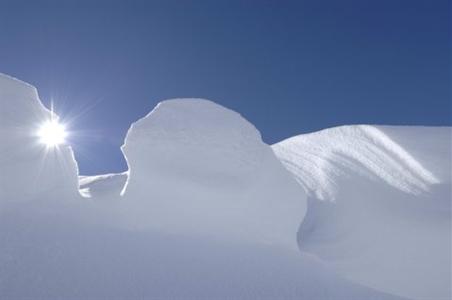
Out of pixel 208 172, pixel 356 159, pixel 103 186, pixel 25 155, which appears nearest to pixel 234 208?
pixel 208 172

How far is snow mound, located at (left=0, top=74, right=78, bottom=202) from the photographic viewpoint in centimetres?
770

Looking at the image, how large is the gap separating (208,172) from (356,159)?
2.55 metres

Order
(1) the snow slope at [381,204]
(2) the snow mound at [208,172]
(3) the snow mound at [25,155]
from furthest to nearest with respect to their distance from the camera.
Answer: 1. (2) the snow mound at [208,172]
2. (3) the snow mound at [25,155]
3. (1) the snow slope at [381,204]

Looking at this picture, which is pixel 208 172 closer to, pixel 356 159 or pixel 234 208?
pixel 234 208

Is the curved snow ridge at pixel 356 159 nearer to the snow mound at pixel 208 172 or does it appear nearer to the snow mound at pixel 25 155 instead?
→ the snow mound at pixel 208 172

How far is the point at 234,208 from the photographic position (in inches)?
312

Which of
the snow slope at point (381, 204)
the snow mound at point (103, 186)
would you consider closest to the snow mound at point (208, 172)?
the snow mound at point (103, 186)

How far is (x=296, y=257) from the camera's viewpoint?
7391 millimetres

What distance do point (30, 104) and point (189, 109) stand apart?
2.62 metres

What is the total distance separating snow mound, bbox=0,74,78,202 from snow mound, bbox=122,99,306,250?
1017 millimetres

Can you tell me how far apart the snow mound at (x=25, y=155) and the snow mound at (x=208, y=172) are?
102 centimetres

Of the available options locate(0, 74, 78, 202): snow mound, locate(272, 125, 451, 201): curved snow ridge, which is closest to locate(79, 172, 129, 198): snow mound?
locate(0, 74, 78, 202): snow mound

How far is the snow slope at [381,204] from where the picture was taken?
7.37m

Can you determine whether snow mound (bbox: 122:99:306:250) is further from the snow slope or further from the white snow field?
the snow slope
